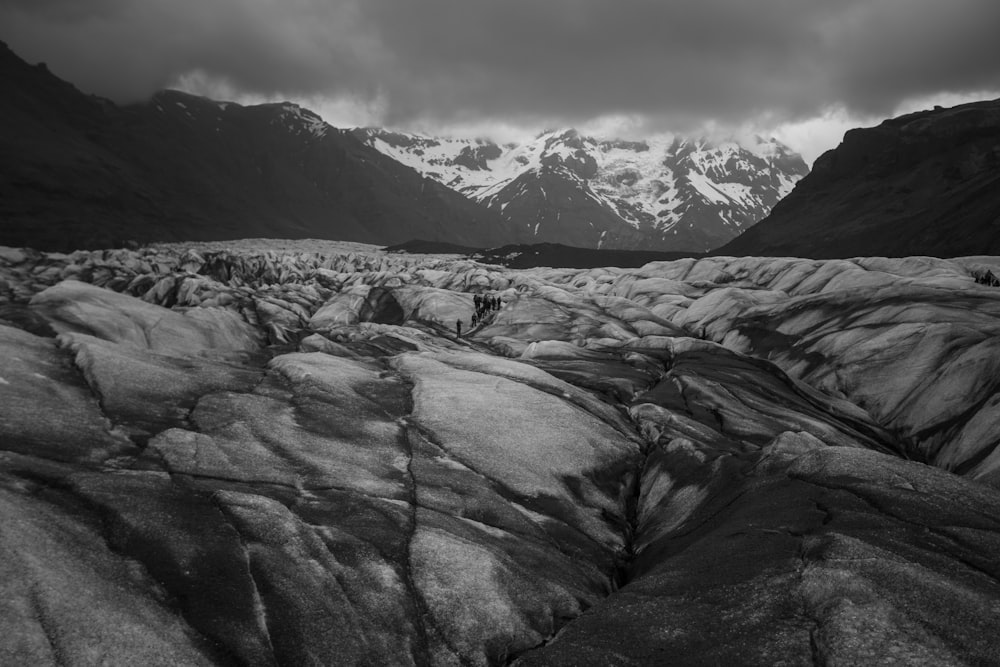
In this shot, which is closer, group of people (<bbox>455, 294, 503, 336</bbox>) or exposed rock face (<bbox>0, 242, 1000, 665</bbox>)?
exposed rock face (<bbox>0, 242, 1000, 665</bbox>)

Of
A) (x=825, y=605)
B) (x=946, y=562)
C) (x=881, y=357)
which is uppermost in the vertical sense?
(x=881, y=357)

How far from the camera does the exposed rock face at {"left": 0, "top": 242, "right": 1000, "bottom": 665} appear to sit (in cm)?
1186

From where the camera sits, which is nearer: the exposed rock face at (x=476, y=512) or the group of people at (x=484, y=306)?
the exposed rock face at (x=476, y=512)

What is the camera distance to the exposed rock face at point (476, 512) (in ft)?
38.9

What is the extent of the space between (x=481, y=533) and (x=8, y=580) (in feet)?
37.5

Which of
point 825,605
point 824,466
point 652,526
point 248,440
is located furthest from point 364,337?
point 825,605

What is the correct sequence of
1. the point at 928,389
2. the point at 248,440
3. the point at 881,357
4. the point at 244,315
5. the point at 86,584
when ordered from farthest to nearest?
the point at 244,315 < the point at 881,357 < the point at 928,389 < the point at 248,440 < the point at 86,584

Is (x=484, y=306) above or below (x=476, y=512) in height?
above

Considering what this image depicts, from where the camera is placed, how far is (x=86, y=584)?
11.8 metres

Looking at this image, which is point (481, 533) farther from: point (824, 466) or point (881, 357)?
point (881, 357)

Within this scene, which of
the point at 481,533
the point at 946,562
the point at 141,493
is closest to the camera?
the point at 946,562

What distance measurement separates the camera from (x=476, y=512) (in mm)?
19484

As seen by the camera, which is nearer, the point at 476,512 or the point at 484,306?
the point at 476,512

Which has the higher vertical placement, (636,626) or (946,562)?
(946,562)
